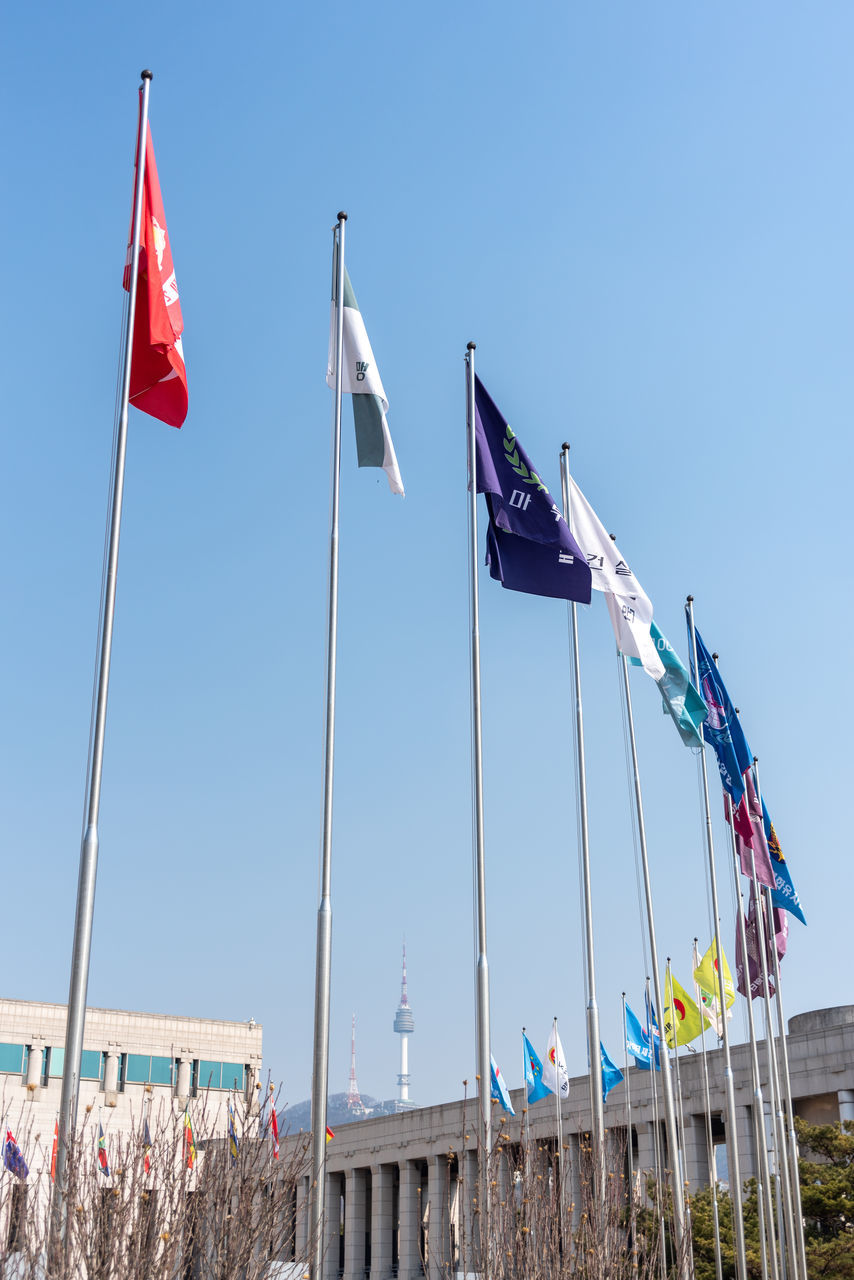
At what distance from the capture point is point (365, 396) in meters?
19.0

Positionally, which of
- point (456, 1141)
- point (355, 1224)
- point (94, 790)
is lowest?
point (355, 1224)

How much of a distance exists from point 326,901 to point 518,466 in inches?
305

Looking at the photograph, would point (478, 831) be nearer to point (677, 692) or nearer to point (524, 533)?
point (524, 533)

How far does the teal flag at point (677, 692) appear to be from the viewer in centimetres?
2533

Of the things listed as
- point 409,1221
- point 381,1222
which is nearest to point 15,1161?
point 409,1221

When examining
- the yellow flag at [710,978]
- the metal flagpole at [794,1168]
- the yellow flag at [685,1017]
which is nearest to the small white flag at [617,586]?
the metal flagpole at [794,1168]

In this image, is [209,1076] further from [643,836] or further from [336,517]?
[336,517]

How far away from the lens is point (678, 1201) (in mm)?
22516

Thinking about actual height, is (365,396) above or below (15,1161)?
above

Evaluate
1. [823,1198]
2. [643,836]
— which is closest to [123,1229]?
[643,836]

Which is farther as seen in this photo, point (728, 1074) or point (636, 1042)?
point (636, 1042)

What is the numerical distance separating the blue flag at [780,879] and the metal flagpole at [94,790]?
22.4 metres

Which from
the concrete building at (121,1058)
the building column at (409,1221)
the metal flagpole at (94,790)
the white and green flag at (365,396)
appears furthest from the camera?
the concrete building at (121,1058)

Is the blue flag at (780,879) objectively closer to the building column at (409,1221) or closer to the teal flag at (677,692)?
the teal flag at (677,692)
